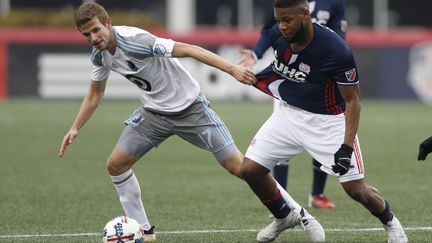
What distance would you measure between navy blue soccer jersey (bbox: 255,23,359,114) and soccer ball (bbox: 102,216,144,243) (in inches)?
59.2

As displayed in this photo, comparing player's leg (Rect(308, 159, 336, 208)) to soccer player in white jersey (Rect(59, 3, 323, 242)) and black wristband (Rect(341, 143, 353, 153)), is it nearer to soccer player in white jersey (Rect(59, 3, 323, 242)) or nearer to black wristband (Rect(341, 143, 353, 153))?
soccer player in white jersey (Rect(59, 3, 323, 242))

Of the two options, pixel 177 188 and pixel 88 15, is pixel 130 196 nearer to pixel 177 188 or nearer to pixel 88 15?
pixel 88 15

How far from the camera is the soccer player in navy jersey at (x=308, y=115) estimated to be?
7707 mm

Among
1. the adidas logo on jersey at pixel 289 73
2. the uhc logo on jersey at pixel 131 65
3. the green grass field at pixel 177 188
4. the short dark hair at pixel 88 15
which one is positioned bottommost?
the green grass field at pixel 177 188

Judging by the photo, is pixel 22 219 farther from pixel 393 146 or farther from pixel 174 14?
pixel 174 14

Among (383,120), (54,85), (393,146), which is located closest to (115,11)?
(54,85)

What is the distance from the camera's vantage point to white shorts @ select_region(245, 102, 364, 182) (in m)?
7.99

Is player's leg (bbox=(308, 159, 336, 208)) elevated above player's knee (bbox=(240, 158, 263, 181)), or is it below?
below

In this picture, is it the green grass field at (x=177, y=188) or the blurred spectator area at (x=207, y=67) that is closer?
the green grass field at (x=177, y=188)

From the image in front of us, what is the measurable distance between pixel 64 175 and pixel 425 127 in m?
8.48

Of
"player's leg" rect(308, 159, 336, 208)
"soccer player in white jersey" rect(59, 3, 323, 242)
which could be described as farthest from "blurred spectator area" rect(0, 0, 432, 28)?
"soccer player in white jersey" rect(59, 3, 323, 242)

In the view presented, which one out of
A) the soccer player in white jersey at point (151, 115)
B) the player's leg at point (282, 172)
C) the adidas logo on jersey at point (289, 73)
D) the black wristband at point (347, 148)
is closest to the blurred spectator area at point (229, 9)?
the player's leg at point (282, 172)

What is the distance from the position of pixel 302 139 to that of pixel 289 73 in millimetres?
524

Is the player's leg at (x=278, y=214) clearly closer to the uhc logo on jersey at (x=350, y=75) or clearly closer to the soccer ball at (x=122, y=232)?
the soccer ball at (x=122, y=232)
